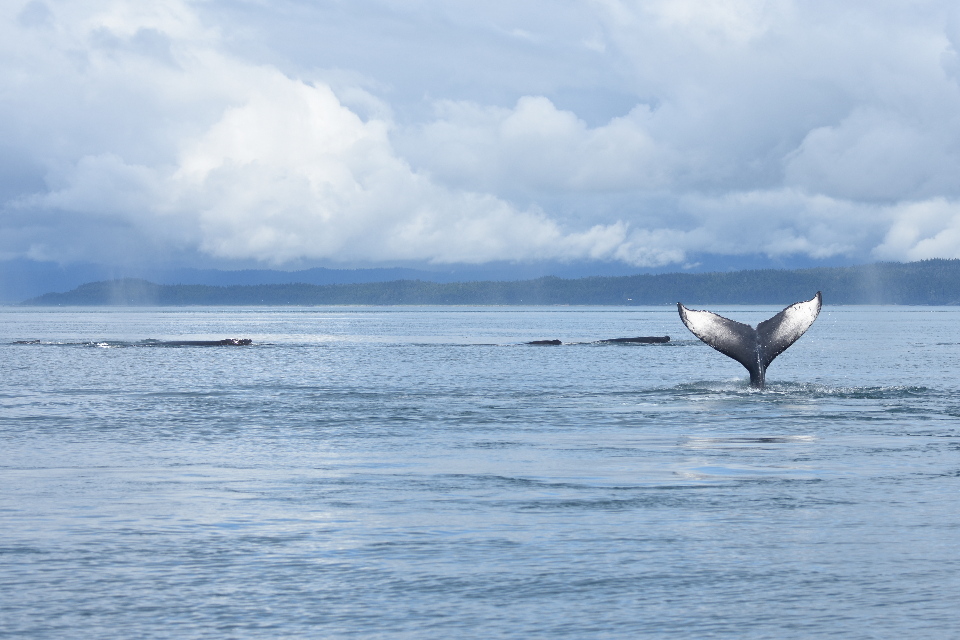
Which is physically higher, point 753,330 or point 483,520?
point 753,330

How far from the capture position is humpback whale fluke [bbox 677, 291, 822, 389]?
97.8ft

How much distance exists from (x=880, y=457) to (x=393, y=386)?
23502 millimetres

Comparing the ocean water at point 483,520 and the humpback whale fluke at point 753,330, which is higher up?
the humpback whale fluke at point 753,330

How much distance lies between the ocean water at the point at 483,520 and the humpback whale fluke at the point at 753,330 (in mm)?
1539

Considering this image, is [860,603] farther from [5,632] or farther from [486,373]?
[486,373]

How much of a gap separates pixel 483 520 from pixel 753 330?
757 inches

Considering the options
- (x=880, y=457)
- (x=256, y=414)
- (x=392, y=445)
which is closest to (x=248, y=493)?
(x=392, y=445)

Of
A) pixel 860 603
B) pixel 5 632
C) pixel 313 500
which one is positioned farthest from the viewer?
pixel 313 500

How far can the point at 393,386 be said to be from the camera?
40969 mm

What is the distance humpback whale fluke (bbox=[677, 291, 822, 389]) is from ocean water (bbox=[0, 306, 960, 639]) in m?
1.54

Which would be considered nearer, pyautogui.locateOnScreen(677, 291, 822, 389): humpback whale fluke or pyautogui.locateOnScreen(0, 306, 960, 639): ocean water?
pyautogui.locateOnScreen(0, 306, 960, 639): ocean water

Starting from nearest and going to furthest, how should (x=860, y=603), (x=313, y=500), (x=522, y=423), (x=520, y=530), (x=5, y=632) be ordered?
(x=5, y=632)
(x=860, y=603)
(x=520, y=530)
(x=313, y=500)
(x=522, y=423)

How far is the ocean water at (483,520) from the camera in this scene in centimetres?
961

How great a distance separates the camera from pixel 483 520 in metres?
13.7
